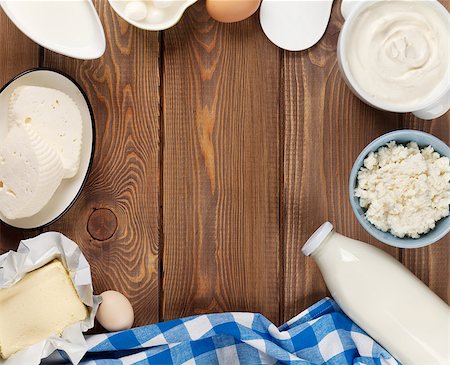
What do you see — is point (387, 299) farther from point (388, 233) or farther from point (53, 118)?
point (53, 118)

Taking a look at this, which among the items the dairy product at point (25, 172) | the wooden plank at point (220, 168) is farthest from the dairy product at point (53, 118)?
the wooden plank at point (220, 168)

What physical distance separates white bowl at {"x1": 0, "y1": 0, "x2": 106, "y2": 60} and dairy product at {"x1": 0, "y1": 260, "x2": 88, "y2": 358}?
25 centimetres

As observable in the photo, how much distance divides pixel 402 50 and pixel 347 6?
0.09m

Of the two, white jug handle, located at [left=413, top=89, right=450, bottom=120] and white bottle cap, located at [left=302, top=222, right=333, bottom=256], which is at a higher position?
white jug handle, located at [left=413, top=89, right=450, bottom=120]

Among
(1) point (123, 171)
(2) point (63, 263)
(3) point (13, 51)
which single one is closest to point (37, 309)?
(2) point (63, 263)

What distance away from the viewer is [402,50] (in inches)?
29.6

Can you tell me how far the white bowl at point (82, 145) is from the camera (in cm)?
81

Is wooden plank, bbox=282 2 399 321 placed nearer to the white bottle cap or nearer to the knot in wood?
the white bottle cap

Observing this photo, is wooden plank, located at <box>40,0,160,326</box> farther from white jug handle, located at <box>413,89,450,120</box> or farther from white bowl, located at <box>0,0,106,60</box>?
white jug handle, located at <box>413,89,450,120</box>

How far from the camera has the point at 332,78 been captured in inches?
33.5

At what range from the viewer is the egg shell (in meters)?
0.81

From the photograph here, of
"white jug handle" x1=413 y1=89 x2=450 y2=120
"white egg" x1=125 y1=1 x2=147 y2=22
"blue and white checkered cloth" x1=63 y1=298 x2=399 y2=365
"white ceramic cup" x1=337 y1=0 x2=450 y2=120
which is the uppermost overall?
"white egg" x1=125 y1=1 x2=147 y2=22

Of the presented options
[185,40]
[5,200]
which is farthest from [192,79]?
[5,200]

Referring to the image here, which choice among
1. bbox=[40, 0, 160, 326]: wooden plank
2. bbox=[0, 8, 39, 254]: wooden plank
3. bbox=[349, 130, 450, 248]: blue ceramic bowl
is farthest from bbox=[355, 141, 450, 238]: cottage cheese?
bbox=[0, 8, 39, 254]: wooden plank
